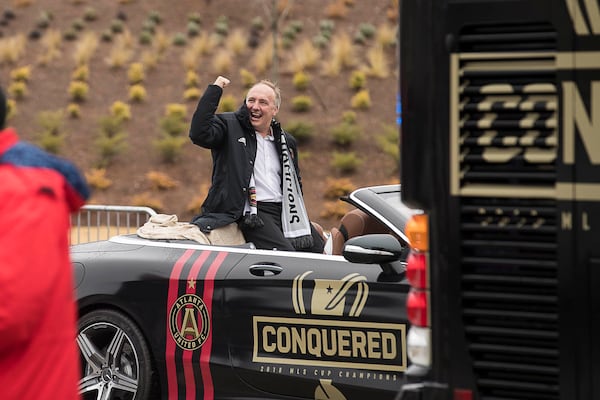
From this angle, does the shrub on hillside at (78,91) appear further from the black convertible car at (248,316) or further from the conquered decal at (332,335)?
the conquered decal at (332,335)

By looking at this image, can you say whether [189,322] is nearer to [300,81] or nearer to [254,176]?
[254,176]

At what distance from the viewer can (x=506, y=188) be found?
4480 millimetres

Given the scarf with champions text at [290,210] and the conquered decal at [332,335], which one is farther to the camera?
the scarf with champions text at [290,210]

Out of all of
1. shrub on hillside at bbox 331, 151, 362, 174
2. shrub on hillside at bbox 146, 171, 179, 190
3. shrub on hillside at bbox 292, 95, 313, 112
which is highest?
shrub on hillside at bbox 292, 95, 313, 112

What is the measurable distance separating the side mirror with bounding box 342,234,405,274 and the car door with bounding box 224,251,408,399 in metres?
0.24

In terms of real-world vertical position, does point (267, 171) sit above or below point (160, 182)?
above

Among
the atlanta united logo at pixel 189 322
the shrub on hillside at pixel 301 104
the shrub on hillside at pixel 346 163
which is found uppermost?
the shrub on hillside at pixel 301 104

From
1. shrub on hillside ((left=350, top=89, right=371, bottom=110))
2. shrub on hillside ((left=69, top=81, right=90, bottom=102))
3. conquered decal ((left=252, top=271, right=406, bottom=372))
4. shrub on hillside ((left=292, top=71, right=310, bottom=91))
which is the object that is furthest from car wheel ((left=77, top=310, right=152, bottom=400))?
shrub on hillside ((left=69, top=81, right=90, bottom=102))

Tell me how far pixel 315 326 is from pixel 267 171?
1573 mm

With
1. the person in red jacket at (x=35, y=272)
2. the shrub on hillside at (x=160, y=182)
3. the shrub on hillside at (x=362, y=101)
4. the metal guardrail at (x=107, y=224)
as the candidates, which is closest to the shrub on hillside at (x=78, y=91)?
the shrub on hillside at (x=160, y=182)

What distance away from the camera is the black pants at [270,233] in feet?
25.6

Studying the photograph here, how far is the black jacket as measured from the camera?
7922mm

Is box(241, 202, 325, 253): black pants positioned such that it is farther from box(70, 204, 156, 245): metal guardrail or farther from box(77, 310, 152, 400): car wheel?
box(70, 204, 156, 245): metal guardrail

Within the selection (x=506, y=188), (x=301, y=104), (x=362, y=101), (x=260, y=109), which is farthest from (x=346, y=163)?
(x=506, y=188)
